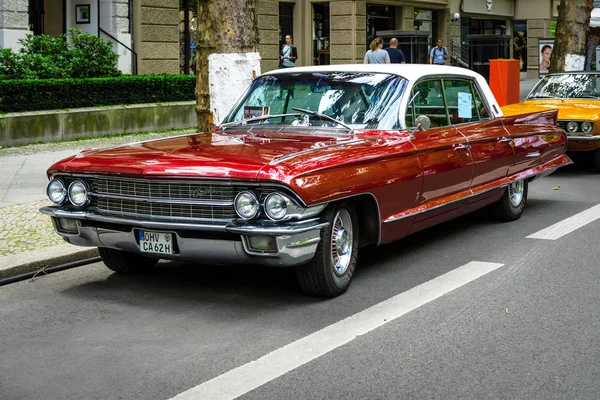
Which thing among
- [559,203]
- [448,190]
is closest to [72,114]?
[559,203]

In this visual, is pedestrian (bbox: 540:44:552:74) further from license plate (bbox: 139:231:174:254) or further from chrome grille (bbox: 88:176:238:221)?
license plate (bbox: 139:231:174:254)

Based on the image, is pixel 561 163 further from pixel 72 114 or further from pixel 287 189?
pixel 72 114

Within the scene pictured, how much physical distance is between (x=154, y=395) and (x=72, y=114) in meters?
13.2

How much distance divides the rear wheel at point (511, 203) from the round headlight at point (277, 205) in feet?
13.3

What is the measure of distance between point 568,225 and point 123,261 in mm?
4650

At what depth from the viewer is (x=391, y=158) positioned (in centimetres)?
703

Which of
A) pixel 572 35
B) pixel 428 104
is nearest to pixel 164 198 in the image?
pixel 428 104

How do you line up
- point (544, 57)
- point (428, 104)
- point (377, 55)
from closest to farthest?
point (428, 104)
point (377, 55)
point (544, 57)

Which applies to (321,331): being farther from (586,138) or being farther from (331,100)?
(586,138)

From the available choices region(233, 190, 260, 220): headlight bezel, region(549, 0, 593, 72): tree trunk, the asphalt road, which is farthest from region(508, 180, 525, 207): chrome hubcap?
region(549, 0, 593, 72): tree trunk

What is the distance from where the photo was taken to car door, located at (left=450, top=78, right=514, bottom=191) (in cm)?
848

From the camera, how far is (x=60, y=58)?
18.7m

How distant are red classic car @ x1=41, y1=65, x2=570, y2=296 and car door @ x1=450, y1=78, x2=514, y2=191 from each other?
2 centimetres

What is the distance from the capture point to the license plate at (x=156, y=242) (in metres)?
6.33
